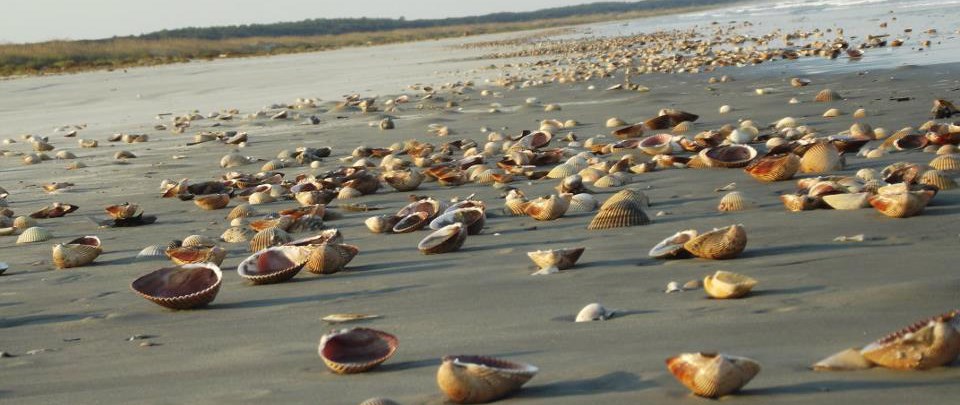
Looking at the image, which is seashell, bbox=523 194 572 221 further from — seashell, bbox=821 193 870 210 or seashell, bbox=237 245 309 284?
seashell, bbox=237 245 309 284

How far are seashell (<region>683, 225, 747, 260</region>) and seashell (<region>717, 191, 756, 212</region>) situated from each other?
1449mm

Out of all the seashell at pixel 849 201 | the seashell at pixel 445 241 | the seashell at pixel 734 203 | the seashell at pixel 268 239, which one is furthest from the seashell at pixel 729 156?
the seashell at pixel 268 239

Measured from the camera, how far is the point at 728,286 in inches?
138

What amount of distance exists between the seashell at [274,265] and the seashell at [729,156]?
3.40m

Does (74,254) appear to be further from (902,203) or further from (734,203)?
(902,203)

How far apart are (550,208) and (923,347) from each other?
11.1ft

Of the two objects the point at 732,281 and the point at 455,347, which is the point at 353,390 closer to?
the point at 455,347

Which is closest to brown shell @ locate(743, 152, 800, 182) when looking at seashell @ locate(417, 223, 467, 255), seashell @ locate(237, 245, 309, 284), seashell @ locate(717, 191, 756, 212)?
seashell @ locate(717, 191, 756, 212)

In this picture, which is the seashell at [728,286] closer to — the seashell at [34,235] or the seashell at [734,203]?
the seashell at [734,203]

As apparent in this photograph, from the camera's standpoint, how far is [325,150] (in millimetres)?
10336

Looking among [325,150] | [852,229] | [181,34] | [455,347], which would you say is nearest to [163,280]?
[455,347]

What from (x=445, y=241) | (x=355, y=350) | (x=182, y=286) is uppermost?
(x=355, y=350)

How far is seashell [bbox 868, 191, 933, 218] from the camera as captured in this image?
190 inches

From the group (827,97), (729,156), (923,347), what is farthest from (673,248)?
(827,97)
